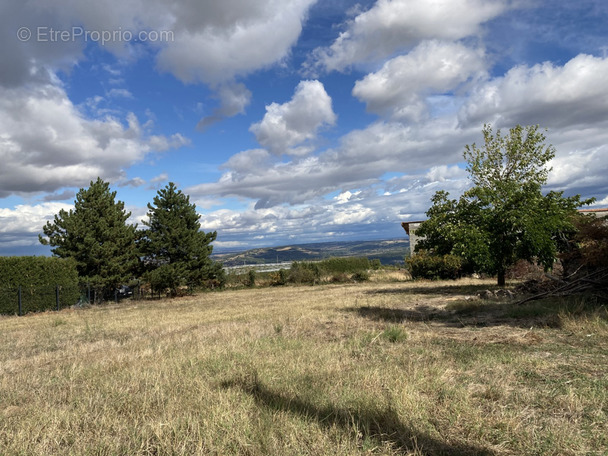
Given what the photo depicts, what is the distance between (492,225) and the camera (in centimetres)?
1880

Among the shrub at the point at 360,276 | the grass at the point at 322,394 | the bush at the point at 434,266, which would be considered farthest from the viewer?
the shrub at the point at 360,276

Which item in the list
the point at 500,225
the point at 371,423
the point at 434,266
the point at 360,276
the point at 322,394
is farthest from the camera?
the point at 360,276

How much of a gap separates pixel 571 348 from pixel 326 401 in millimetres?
5366

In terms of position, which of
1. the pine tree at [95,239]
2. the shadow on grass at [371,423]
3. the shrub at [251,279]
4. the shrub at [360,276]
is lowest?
the shrub at [360,276]

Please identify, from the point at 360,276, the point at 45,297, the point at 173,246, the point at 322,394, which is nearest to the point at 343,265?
the point at 360,276

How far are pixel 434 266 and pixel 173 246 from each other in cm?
2224

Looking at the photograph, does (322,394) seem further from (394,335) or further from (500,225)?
(500,225)

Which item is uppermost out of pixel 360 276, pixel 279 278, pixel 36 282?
pixel 36 282

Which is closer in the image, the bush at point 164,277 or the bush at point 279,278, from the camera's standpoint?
the bush at point 164,277

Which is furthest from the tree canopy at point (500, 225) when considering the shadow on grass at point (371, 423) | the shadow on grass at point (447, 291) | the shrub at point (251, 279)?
the shrub at point (251, 279)

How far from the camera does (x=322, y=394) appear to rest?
16.0ft

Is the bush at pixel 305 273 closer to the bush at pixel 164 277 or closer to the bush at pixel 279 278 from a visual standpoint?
the bush at pixel 279 278

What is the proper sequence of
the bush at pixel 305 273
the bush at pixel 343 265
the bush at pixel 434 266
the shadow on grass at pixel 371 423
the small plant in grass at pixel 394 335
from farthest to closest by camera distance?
1. the bush at pixel 343 265
2. the bush at pixel 305 273
3. the bush at pixel 434 266
4. the small plant in grass at pixel 394 335
5. the shadow on grass at pixel 371 423

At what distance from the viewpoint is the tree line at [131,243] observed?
2580cm
